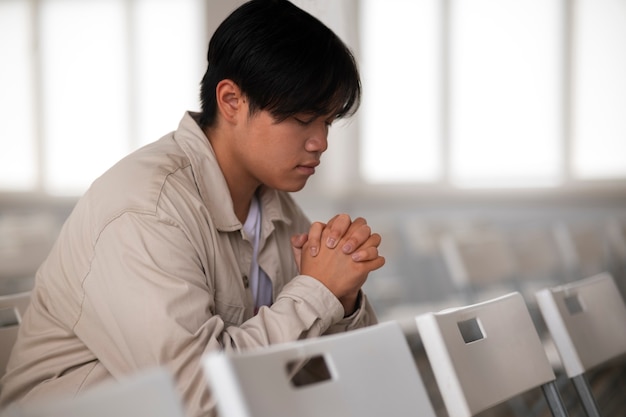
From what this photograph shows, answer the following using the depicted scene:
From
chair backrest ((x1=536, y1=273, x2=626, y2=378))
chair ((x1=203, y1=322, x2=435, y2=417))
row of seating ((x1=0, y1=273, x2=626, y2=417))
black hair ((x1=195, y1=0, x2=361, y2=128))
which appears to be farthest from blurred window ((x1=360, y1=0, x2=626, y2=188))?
chair ((x1=203, y1=322, x2=435, y2=417))

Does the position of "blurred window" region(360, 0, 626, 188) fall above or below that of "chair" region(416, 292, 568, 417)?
above

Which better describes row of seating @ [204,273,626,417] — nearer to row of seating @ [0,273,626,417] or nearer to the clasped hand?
row of seating @ [0,273,626,417]

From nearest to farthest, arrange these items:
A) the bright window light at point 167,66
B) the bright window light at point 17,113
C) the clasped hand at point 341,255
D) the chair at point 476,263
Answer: the clasped hand at point 341,255
the chair at point 476,263
the bright window light at point 167,66
the bright window light at point 17,113

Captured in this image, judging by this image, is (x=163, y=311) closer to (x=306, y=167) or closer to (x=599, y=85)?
(x=306, y=167)

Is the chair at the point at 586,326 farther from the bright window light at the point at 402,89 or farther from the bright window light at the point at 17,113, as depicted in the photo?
the bright window light at the point at 17,113

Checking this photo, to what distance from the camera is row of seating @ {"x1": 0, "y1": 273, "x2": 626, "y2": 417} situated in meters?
0.85

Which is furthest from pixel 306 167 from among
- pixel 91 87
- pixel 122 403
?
pixel 91 87

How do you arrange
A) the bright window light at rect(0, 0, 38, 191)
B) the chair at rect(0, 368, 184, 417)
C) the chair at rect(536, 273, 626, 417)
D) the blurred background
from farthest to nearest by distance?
the bright window light at rect(0, 0, 38, 191), the blurred background, the chair at rect(536, 273, 626, 417), the chair at rect(0, 368, 184, 417)

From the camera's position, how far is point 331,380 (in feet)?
3.62

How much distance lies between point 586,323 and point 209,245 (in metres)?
0.87

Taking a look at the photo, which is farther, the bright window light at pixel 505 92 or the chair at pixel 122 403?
the bright window light at pixel 505 92

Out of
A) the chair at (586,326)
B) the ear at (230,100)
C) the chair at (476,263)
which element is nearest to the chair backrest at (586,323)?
the chair at (586,326)

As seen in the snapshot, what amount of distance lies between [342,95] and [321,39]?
0.38 feet

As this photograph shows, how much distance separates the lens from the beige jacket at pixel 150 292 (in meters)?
1.47
